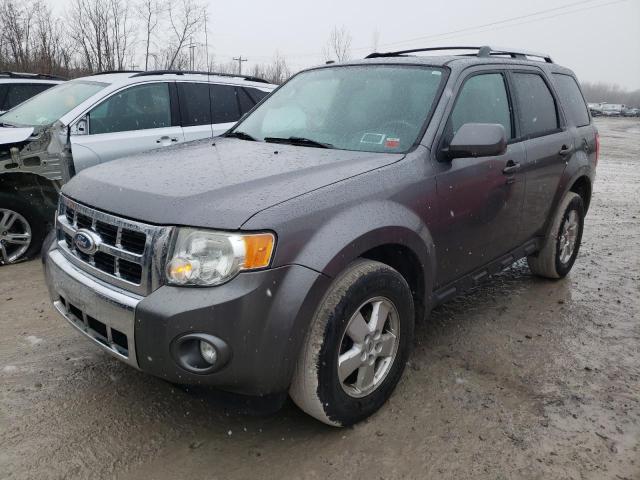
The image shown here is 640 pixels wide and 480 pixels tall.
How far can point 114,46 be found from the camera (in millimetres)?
22016

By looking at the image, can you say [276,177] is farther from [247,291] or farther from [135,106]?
[135,106]

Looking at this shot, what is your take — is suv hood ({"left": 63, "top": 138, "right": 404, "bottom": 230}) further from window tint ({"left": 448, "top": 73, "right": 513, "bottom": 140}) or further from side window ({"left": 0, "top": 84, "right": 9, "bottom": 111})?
side window ({"left": 0, "top": 84, "right": 9, "bottom": 111})

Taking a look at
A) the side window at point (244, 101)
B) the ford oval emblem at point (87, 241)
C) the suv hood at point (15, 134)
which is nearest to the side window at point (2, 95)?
the suv hood at point (15, 134)

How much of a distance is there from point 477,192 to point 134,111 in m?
3.74

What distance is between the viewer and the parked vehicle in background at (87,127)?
4.72m

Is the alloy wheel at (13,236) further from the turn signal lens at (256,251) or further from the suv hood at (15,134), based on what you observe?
the turn signal lens at (256,251)

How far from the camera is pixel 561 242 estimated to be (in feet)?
14.6

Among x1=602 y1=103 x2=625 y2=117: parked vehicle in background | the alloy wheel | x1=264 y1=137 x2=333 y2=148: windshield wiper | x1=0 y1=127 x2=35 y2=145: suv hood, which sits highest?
x1=264 y1=137 x2=333 y2=148: windshield wiper

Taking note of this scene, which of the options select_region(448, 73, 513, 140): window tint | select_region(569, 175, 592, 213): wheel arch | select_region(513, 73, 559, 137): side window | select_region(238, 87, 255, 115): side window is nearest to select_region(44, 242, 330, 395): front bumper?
select_region(448, 73, 513, 140): window tint

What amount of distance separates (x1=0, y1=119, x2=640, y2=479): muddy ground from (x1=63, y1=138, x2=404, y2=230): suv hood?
79 centimetres

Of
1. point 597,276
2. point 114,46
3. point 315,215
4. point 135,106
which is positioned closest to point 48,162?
point 135,106

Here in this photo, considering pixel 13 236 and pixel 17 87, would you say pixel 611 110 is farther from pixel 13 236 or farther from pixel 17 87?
pixel 13 236

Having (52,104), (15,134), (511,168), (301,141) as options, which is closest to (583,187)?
(511,168)

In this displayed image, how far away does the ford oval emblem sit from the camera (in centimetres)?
232
